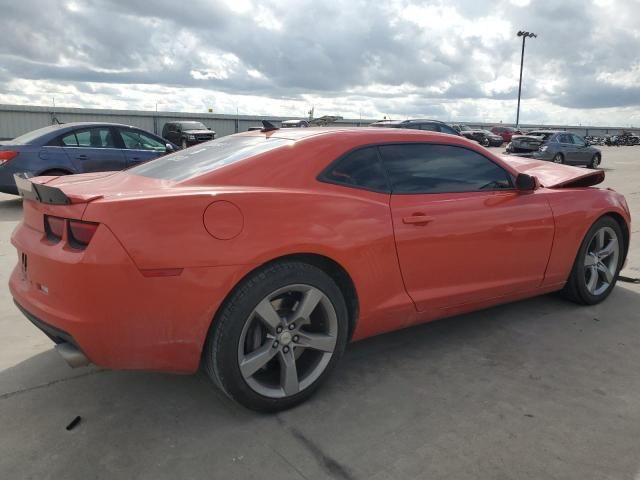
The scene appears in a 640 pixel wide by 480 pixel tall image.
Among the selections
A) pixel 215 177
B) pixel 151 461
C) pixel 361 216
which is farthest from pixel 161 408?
pixel 361 216

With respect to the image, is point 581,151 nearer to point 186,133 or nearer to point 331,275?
point 186,133

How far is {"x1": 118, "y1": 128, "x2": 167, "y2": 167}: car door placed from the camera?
9.16 metres

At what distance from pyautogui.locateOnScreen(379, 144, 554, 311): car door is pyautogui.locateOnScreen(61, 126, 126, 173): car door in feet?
22.1

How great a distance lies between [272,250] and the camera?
8.50 feet

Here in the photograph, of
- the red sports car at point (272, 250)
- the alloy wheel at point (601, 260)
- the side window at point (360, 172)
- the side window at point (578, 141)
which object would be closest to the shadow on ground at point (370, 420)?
the red sports car at point (272, 250)

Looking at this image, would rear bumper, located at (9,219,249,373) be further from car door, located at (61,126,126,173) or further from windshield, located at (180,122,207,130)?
windshield, located at (180,122,207,130)

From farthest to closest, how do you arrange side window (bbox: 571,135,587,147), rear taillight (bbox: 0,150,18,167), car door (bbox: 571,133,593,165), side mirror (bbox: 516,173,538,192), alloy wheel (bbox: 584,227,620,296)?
side window (bbox: 571,135,587,147), car door (bbox: 571,133,593,165), rear taillight (bbox: 0,150,18,167), alloy wheel (bbox: 584,227,620,296), side mirror (bbox: 516,173,538,192)

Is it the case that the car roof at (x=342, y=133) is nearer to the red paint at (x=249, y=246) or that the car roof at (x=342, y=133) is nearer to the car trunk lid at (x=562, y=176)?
the red paint at (x=249, y=246)

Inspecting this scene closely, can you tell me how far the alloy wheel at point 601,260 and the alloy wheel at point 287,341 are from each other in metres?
2.54

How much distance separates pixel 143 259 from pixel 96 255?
0.20 meters

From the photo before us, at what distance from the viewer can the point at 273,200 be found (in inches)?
106

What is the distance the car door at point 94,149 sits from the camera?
854 centimetres

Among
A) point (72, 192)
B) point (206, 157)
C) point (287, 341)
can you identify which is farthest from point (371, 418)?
point (72, 192)

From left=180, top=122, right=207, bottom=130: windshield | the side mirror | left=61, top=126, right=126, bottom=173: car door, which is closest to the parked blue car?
left=61, top=126, right=126, bottom=173: car door
